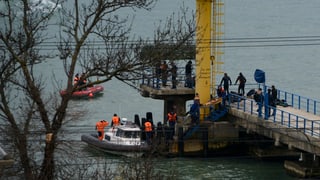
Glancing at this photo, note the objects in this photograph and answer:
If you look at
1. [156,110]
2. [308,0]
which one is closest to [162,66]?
[156,110]

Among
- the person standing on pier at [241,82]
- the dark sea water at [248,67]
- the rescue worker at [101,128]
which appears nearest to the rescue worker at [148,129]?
the dark sea water at [248,67]

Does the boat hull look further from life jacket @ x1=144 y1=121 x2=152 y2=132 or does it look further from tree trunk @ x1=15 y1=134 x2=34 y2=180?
tree trunk @ x1=15 y1=134 x2=34 y2=180

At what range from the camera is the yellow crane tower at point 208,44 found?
35.6 m

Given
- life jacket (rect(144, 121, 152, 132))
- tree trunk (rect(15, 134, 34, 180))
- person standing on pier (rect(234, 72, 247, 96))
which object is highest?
person standing on pier (rect(234, 72, 247, 96))

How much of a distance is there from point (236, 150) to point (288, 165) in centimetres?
408

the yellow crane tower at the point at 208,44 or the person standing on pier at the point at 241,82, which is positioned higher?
the yellow crane tower at the point at 208,44

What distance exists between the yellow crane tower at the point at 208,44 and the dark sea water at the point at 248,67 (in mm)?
2768

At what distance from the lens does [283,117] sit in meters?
33.6

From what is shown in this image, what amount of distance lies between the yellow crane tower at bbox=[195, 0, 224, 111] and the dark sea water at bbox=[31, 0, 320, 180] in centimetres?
277

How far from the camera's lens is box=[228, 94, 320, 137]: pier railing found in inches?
1228

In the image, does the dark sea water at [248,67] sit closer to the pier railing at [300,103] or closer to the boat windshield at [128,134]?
the boat windshield at [128,134]

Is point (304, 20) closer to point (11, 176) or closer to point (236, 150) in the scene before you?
point (236, 150)

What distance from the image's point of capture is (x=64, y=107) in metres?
18.0

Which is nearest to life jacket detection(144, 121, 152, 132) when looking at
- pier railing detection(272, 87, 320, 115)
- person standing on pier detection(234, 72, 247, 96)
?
person standing on pier detection(234, 72, 247, 96)
